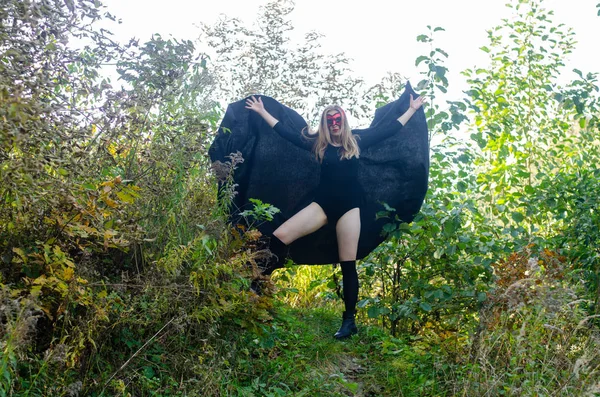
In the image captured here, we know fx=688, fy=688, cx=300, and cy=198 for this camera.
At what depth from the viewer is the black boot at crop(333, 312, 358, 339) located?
5723mm

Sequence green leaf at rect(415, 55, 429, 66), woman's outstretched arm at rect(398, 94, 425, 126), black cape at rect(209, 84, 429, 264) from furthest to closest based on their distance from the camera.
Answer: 1. green leaf at rect(415, 55, 429, 66)
2. woman's outstretched arm at rect(398, 94, 425, 126)
3. black cape at rect(209, 84, 429, 264)

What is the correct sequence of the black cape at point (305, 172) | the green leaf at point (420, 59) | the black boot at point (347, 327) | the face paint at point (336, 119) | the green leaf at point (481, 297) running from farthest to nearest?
1. the green leaf at point (420, 59)
2. the black cape at point (305, 172)
3. the face paint at point (336, 119)
4. the black boot at point (347, 327)
5. the green leaf at point (481, 297)

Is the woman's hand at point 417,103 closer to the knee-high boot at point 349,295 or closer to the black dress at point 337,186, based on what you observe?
the black dress at point 337,186

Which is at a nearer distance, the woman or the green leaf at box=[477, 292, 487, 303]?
the green leaf at box=[477, 292, 487, 303]

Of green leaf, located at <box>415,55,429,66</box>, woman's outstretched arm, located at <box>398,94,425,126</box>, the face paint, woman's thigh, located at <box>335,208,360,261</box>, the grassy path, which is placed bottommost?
the grassy path

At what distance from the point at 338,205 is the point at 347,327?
3.37 ft

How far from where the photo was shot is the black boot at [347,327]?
18.8 feet

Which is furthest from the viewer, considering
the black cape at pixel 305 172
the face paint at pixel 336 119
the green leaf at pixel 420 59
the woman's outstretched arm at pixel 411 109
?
the green leaf at pixel 420 59

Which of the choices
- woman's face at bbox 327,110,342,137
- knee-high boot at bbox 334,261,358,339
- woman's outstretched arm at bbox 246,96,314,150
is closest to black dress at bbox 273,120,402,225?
woman's face at bbox 327,110,342,137

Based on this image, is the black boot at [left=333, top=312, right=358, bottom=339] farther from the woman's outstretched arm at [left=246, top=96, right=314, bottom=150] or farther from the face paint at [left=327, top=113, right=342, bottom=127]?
the face paint at [left=327, top=113, right=342, bottom=127]

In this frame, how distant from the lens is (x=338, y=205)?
5766 millimetres

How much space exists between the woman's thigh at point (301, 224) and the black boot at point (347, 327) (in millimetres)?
777

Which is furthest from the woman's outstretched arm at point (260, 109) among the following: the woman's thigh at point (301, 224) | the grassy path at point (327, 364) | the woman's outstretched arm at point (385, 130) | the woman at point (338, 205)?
the grassy path at point (327, 364)

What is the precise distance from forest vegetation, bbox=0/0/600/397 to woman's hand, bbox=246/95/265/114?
40cm
